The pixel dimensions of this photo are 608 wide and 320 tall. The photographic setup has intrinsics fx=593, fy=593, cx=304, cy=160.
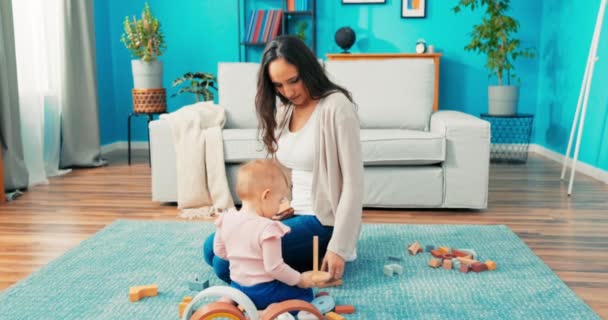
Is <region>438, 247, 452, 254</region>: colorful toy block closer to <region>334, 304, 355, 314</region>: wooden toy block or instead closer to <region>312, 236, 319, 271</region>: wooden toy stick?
<region>334, 304, 355, 314</region>: wooden toy block

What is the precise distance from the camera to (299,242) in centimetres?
197

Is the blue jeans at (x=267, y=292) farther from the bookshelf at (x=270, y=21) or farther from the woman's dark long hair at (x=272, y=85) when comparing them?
the bookshelf at (x=270, y=21)

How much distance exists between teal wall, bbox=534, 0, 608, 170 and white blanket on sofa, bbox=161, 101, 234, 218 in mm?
2531

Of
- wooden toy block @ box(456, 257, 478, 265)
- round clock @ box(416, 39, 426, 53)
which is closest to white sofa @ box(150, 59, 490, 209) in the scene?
wooden toy block @ box(456, 257, 478, 265)

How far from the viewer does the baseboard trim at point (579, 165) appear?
390 cm

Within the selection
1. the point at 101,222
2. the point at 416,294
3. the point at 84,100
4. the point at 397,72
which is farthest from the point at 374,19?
the point at 416,294

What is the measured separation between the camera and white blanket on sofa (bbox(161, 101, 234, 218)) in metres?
3.08

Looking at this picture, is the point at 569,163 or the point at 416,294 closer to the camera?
the point at 416,294

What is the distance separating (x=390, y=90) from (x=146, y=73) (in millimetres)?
2034

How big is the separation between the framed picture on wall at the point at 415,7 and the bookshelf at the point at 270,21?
0.79 meters

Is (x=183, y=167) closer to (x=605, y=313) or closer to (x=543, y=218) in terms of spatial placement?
(x=543, y=218)

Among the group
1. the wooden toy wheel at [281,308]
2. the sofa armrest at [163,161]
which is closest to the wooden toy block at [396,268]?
the wooden toy wheel at [281,308]

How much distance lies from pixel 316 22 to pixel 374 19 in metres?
0.52

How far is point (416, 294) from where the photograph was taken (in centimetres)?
194
